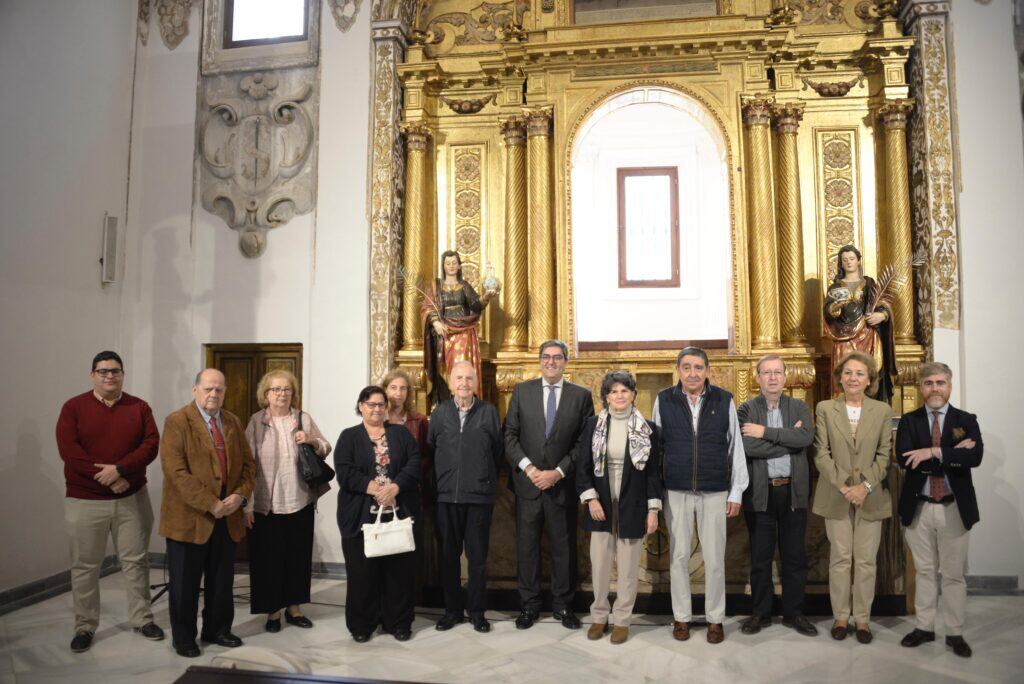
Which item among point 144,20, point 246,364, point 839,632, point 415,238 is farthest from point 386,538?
point 144,20

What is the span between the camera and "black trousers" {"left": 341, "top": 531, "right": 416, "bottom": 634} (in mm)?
4191

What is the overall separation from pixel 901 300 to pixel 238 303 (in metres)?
6.17

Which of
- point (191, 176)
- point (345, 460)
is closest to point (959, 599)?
point (345, 460)

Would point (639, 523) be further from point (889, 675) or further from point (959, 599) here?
point (959, 599)

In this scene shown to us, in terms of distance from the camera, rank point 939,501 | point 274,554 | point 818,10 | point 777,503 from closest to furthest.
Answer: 1. point 939,501
2. point 777,503
3. point 274,554
4. point 818,10

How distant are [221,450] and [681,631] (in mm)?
2745

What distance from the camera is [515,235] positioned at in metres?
7.29

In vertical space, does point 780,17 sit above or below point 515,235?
above

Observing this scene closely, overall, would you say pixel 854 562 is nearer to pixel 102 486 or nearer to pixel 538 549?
pixel 538 549

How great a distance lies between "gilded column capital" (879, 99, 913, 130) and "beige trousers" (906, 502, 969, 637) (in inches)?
168

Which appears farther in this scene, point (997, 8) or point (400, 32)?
point (400, 32)

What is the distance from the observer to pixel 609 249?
780 cm

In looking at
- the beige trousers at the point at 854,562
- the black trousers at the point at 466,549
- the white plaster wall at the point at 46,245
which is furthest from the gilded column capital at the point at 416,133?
the beige trousers at the point at 854,562

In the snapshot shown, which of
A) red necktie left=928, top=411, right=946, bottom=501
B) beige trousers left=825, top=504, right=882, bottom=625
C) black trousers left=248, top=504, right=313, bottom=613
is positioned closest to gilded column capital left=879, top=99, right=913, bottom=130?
red necktie left=928, top=411, right=946, bottom=501
